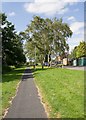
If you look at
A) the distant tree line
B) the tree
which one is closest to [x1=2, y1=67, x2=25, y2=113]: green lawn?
the distant tree line

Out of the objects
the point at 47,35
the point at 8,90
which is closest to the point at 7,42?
the point at 47,35

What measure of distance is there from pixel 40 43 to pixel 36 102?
6628 cm

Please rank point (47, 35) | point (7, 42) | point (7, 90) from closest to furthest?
point (7, 90)
point (7, 42)
point (47, 35)

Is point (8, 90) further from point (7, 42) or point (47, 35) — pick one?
point (47, 35)

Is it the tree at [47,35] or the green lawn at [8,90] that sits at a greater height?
the tree at [47,35]

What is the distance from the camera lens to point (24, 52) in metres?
86.2

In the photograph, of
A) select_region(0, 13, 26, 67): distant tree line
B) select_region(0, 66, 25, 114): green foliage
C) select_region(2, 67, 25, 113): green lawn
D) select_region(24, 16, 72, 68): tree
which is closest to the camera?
select_region(0, 66, 25, 114): green foliage

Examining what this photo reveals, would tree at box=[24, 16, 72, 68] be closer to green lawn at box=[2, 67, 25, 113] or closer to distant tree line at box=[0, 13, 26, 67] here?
distant tree line at box=[0, 13, 26, 67]

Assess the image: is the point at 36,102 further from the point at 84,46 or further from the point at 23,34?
the point at 84,46

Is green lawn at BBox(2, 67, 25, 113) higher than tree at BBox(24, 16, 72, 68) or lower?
lower

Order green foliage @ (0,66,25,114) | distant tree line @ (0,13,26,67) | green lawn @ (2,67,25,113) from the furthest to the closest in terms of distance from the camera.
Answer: distant tree line @ (0,13,26,67) → green lawn @ (2,67,25,113) → green foliage @ (0,66,25,114)

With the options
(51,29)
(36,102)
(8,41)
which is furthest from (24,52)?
(36,102)

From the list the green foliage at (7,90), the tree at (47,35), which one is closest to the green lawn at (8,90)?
the green foliage at (7,90)

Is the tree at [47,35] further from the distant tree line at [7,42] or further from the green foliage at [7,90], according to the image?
the green foliage at [7,90]
